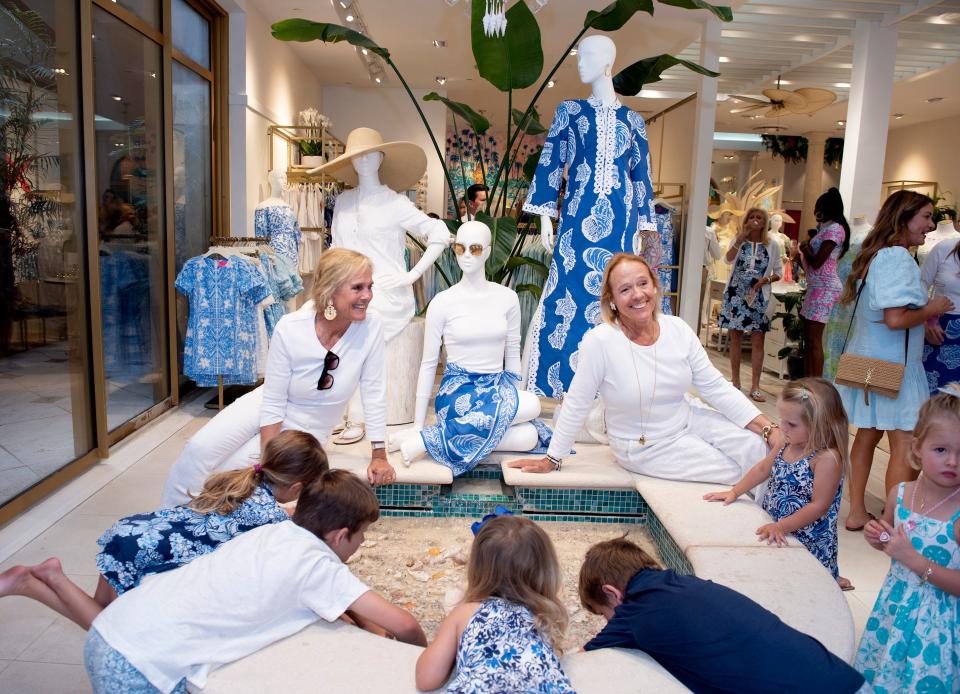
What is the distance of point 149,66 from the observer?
495 centimetres

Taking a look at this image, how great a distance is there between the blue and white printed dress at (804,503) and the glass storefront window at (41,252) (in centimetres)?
311

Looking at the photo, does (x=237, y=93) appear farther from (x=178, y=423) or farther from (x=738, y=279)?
(x=738, y=279)

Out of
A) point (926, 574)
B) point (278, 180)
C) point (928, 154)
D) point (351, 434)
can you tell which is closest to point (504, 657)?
point (926, 574)

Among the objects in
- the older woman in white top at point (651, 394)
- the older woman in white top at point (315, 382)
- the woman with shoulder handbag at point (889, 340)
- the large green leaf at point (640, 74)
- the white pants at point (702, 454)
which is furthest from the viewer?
the large green leaf at point (640, 74)

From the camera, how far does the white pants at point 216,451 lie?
286 cm

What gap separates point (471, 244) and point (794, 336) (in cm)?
479

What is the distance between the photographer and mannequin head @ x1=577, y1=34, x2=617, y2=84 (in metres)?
3.88

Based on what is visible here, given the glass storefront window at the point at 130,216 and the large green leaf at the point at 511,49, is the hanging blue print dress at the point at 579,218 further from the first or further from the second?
the glass storefront window at the point at 130,216

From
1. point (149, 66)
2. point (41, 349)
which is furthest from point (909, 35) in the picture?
point (41, 349)

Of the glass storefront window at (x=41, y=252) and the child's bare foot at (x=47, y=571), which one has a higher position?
the glass storefront window at (x=41, y=252)

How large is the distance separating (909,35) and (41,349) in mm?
8283

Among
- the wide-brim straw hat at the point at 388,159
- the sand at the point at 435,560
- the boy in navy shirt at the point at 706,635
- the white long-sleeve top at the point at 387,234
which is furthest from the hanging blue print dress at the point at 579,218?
the boy in navy shirt at the point at 706,635

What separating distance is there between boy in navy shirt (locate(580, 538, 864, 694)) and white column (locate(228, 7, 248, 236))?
5.32 meters

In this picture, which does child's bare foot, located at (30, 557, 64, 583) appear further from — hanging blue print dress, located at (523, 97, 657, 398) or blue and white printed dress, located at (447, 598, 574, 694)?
hanging blue print dress, located at (523, 97, 657, 398)
